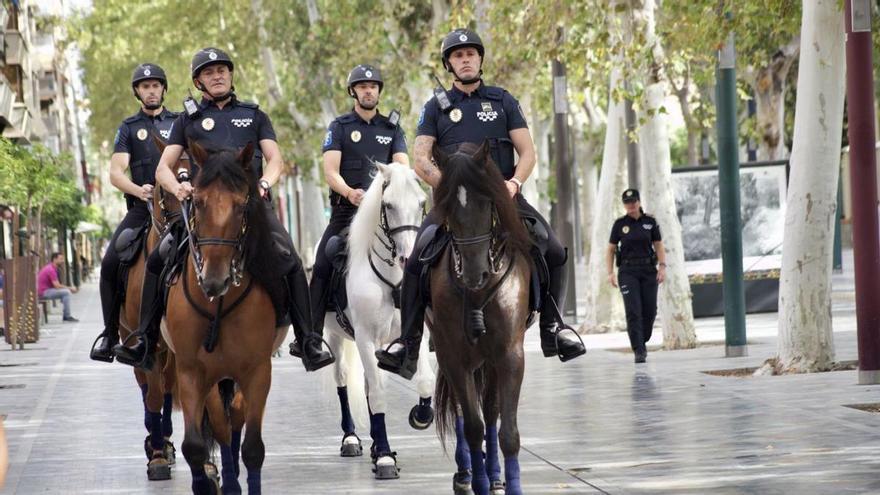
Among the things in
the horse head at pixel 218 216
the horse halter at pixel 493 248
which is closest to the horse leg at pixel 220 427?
the horse head at pixel 218 216

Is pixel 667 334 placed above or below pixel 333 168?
below

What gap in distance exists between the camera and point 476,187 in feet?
32.2

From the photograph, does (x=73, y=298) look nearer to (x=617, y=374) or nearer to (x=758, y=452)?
(x=617, y=374)

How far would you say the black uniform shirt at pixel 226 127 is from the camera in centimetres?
1110

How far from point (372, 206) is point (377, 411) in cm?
147

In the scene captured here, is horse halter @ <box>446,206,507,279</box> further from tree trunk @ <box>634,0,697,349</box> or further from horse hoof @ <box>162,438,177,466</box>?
tree trunk @ <box>634,0,697,349</box>

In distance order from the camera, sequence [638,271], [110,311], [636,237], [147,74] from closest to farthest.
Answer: [110,311], [147,74], [638,271], [636,237]

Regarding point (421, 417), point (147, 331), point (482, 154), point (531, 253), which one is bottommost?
point (421, 417)

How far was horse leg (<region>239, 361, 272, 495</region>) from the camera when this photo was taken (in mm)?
10031

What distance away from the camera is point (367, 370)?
12602mm

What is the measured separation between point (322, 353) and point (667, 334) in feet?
44.1

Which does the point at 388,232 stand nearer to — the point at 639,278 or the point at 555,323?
the point at 555,323

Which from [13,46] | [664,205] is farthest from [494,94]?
[13,46]

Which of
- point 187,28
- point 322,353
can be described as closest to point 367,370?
point 322,353
